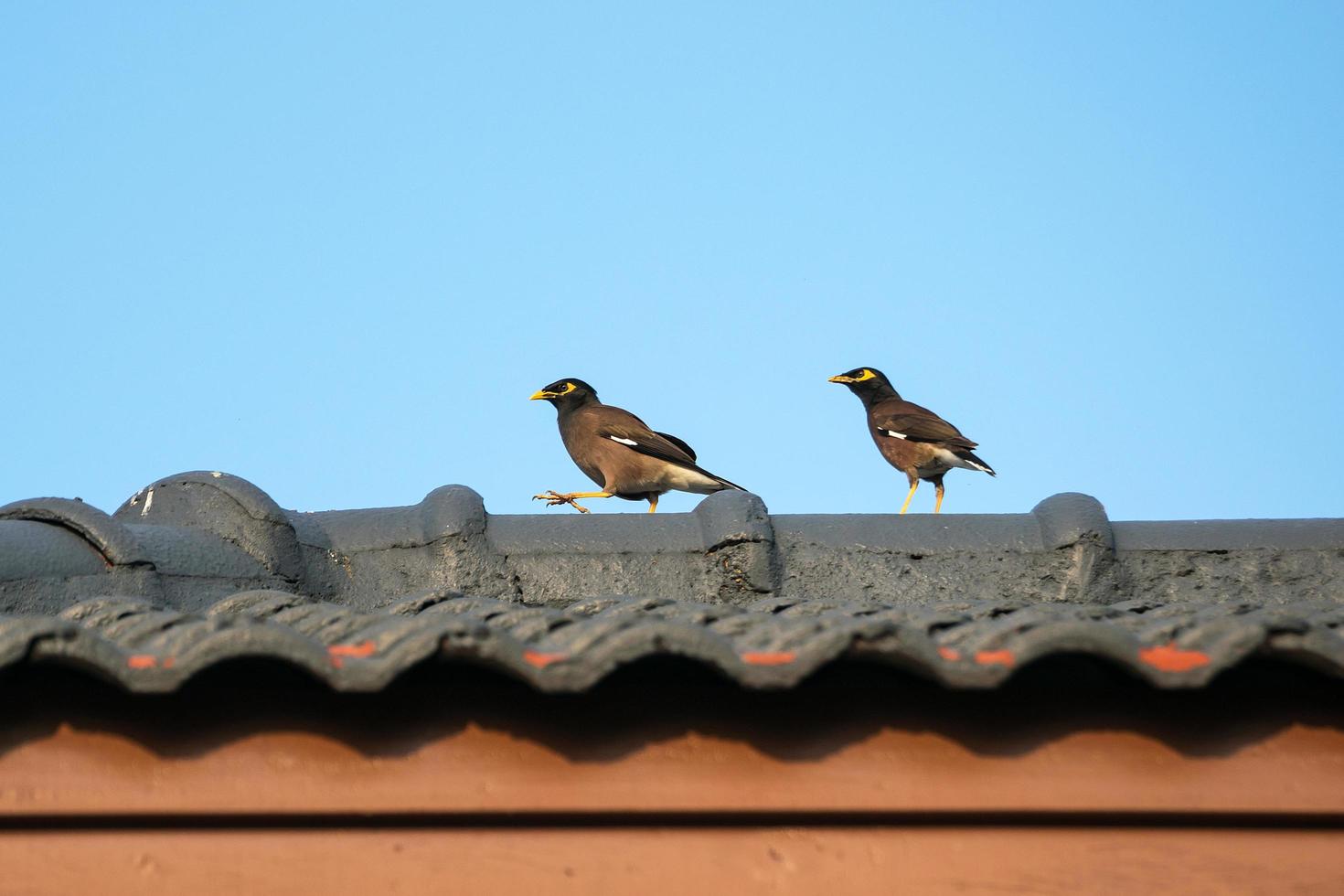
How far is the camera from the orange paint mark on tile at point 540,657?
243cm

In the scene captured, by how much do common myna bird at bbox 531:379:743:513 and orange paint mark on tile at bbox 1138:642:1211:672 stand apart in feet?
22.9

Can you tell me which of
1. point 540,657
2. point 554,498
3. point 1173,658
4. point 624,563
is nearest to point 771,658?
point 540,657

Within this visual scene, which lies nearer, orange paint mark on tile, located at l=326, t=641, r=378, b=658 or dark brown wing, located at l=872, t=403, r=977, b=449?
orange paint mark on tile, located at l=326, t=641, r=378, b=658

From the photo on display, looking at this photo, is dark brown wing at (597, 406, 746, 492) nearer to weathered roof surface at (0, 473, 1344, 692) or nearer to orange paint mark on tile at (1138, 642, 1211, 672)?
weathered roof surface at (0, 473, 1344, 692)

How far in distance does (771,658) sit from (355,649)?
0.62 m

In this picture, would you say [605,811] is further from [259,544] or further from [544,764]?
[259,544]

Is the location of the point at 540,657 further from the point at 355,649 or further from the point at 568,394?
the point at 568,394

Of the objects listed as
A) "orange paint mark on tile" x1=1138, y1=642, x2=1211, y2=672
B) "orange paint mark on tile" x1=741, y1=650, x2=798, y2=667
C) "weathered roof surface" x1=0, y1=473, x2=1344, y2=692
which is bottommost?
"orange paint mark on tile" x1=741, y1=650, x2=798, y2=667

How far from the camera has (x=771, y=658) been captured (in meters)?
2.45

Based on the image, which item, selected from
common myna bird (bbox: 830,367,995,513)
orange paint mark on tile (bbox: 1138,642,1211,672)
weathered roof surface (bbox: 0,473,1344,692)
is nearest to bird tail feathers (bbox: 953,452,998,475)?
common myna bird (bbox: 830,367,995,513)

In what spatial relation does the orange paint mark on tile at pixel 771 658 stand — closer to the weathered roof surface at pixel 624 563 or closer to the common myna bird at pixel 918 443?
the weathered roof surface at pixel 624 563

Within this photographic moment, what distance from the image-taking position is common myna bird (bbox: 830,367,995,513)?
10734 millimetres

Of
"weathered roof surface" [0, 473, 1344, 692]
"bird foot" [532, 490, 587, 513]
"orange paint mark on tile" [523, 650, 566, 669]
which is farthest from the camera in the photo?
"bird foot" [532, 490, 587, 513]

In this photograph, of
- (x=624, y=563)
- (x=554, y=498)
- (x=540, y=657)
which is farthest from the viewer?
(x=554, y=498)
